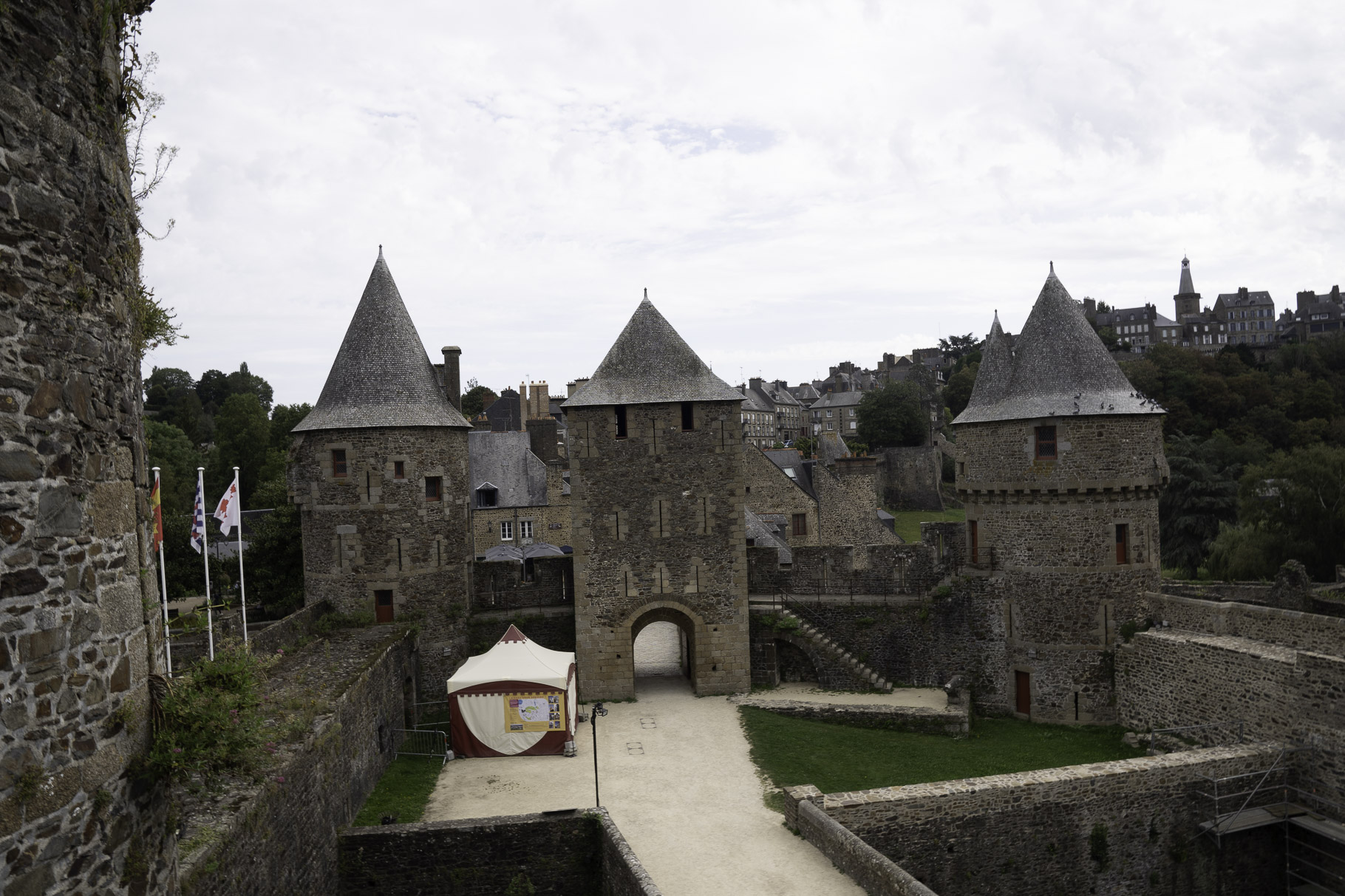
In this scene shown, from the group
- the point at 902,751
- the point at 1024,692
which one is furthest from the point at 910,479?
the point at 902,751

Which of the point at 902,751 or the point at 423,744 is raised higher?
the point at 423,744

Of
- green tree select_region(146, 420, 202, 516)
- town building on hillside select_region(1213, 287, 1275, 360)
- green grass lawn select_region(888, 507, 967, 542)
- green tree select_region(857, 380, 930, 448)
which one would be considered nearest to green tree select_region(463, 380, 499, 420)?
green tree select_region(146, 420, 202, 516)

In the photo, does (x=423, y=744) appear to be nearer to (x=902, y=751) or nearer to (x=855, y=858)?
(x=902, y=751)

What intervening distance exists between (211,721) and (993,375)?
22.0 metres

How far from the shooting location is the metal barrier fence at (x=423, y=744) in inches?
786

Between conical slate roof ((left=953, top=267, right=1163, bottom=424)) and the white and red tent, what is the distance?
480 inches

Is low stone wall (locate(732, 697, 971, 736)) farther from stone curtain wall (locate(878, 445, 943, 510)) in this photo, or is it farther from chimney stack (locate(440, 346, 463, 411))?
stone curtain wall (locate(878, 445, 943, 510))

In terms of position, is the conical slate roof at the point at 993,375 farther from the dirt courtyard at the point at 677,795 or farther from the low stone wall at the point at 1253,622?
the dirt courtyard at the point at 677,795

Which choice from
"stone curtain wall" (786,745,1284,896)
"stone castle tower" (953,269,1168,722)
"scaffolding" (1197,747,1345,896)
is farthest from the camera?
"stone castle tower" (953,269,1168,722)

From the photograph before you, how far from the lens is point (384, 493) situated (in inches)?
878

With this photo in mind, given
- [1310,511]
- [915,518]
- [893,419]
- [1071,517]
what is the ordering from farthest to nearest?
[893,419]
[915,518]
[1310,511]
[1071,517]

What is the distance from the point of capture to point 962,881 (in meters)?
15.2

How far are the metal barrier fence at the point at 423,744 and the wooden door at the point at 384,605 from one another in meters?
2.99

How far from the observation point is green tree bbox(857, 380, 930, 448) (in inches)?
3054
